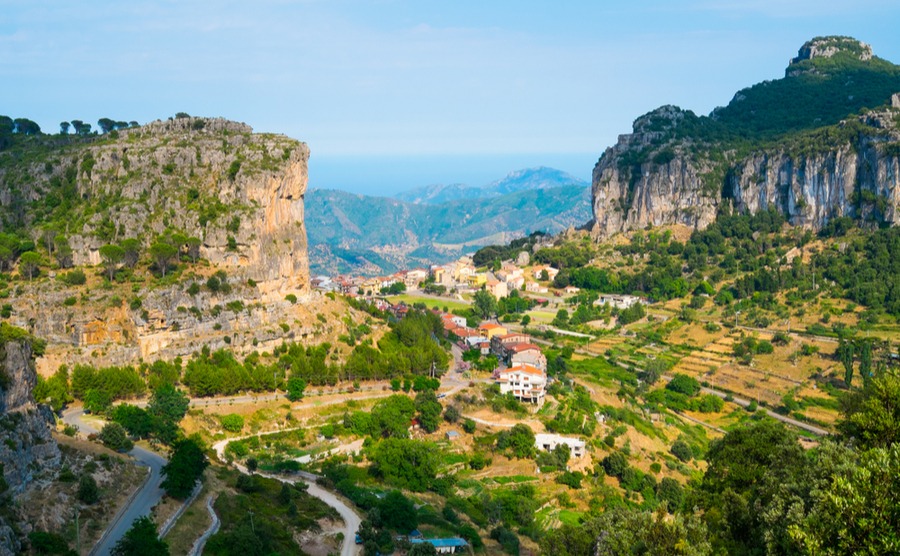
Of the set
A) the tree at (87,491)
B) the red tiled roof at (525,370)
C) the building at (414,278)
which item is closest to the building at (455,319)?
the red tiled roof at (525,370)

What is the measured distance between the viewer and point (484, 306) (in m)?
A: 91.7

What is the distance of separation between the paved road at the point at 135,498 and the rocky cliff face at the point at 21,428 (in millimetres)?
→ 3503

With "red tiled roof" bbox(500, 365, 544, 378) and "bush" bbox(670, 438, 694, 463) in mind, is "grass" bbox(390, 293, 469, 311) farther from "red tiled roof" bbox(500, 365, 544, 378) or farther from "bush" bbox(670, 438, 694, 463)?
"bush" bbox(670, 438, 694, 463)

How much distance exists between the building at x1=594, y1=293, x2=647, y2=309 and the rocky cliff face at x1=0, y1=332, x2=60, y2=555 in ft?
235

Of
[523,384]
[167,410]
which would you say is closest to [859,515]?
[167,410]

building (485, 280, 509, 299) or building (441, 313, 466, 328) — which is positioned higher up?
building (485, 280, 509, 299)

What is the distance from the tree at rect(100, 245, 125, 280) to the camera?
5572cm

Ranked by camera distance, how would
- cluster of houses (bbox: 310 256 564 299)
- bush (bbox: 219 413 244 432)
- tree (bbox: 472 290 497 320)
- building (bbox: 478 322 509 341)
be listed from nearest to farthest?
bush (bbox: 219 413 244 432), building (bbox: 478 322 509 341), tree (bbox: 472 290 497 320), cluster of houses (bbox: 310 256 564 299)

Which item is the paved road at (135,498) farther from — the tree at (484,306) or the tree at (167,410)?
the tree at (484,306)

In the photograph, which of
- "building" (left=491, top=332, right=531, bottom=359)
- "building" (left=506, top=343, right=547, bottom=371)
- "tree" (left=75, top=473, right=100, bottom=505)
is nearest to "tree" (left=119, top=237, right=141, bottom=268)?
"tree" (left=75, top=473, right=100, bottom=505)

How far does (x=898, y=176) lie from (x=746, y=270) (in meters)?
20.8

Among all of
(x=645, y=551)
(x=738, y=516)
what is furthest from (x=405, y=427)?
(x=645, y=551)

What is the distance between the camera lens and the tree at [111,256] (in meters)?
55.7

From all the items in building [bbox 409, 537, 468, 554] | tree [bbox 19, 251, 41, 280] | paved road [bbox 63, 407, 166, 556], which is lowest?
building [bbox 409, 537, 468, 554]
